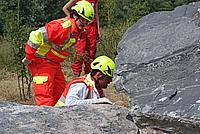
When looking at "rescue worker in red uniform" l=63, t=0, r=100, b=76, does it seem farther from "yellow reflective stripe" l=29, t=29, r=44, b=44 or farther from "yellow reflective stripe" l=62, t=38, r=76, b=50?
"yellow reflective stripe" l=29, t=29, r=44, b=44

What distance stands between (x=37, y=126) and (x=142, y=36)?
0.87m

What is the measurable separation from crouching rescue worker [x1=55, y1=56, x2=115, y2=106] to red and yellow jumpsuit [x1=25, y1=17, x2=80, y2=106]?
19.9 inches

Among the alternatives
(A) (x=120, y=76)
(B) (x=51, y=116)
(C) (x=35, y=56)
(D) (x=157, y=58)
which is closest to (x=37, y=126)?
(B) (x=51, y=116)

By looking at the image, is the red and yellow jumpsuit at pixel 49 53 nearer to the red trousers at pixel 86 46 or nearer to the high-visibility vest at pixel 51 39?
the high-visibility vest at pixel 51 39

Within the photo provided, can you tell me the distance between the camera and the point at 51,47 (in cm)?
480

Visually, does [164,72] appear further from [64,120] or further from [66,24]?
[66,24]

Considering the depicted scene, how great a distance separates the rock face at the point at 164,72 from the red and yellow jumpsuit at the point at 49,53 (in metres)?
1.27

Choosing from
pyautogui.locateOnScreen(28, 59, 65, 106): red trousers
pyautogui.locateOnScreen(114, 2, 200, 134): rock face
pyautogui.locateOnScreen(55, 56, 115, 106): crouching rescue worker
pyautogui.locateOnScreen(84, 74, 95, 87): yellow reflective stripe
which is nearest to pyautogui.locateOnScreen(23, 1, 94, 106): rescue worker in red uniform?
pyautogui.locateOnScreen(28, 59, 65, 106): red trousers

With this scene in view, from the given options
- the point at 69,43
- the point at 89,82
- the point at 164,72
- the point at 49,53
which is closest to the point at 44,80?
the point at 49,53

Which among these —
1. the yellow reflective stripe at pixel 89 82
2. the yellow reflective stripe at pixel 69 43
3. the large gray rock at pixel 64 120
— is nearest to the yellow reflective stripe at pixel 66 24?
the yellow reflective stripe at pixel 69 43

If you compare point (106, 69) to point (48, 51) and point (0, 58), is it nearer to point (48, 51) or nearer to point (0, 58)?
point (48, 51)

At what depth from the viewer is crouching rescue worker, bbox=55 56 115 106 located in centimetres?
402

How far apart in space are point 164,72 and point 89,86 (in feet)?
4.58

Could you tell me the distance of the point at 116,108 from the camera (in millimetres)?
3389
